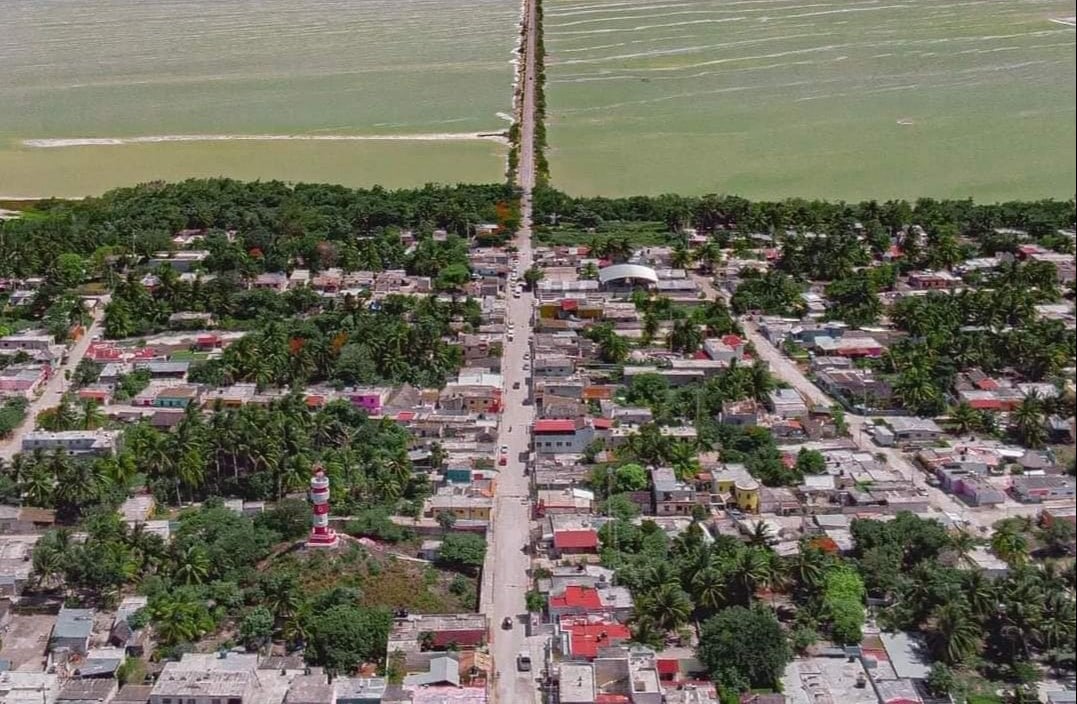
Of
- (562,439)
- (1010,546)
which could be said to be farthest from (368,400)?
(1010,546)

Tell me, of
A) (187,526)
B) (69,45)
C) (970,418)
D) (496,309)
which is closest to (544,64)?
(69,45)

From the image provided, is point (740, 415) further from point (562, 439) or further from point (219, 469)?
point (219, 469)

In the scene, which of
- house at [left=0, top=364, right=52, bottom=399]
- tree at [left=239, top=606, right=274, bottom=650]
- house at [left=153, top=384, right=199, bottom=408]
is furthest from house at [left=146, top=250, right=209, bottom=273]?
tree at [left=239, top=606, right=274, bottom=650]

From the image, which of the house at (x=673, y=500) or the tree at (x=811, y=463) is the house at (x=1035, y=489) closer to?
the tree at (x=811, y=463)

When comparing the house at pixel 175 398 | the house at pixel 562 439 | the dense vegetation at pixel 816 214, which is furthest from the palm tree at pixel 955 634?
the dense vegetation at pixel 816 214

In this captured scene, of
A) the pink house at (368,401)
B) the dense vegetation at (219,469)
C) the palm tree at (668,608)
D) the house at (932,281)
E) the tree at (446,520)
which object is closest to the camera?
the palm tree at (668,608)

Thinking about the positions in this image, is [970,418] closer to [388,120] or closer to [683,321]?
[683,321]
